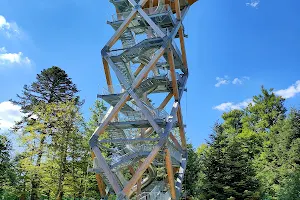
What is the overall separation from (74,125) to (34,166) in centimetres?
452

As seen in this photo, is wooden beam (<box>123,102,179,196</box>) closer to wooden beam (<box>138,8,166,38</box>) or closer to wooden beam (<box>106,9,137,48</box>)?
wooden beam (<box>138,8,166,38</box>)

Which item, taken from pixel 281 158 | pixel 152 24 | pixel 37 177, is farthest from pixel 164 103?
pixel 281 158

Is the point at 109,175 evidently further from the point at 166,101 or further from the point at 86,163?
the point at 86,163

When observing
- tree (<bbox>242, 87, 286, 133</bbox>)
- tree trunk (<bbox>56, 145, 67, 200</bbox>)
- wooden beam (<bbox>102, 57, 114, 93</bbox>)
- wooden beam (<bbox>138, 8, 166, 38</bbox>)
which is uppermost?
tree (<bbox>242, 87, 286, 133</bbox>)

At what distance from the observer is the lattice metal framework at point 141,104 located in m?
17.1

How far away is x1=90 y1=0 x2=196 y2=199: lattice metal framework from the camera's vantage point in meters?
17.1

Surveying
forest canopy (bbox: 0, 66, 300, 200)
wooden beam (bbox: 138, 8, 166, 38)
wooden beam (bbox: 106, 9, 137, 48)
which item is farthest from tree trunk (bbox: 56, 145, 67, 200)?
wooden beam (bbox: 138, 8, 166, 38)

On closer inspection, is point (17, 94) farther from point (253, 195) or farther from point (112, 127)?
point (253, 195)

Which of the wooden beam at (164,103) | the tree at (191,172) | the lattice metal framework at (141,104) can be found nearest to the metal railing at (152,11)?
the lattice metal framework at (141,104)

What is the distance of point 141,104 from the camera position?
1753 cm

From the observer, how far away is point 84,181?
83.1 feet

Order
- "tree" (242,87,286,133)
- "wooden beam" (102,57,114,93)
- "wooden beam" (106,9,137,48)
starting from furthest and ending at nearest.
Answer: "tree" (242,87,286,133) < "wooden beam" (102,57,114,93) < "wooden beam" (106,9,137,48)

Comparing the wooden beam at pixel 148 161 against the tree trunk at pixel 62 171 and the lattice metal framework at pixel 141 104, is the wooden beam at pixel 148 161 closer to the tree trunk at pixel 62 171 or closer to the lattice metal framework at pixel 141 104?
the lattice metal framework at pixel 141 104

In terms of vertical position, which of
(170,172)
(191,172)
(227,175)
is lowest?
(170,172)
